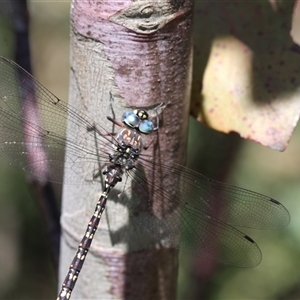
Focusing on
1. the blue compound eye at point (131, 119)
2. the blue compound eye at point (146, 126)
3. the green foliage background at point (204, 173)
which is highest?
the blue compound eye at point (131, 119)

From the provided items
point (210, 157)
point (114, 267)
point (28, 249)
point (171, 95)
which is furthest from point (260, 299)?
point (171, 95)

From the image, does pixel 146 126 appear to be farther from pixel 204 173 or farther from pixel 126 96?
pixel 204 173

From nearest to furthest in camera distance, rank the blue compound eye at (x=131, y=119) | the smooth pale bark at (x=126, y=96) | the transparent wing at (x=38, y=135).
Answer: the smooth pale bark at (x=126, y=96) < the blue compound eye at (x=131, y=119) < the transparent wing at (x=38, y=135)

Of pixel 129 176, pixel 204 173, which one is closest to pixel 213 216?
pixel 129 176

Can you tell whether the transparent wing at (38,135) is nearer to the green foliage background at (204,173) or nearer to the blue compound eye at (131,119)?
the blue compound eye at (131,119)

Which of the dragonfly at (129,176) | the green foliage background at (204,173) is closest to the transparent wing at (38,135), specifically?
the dragonfly at (129,176)

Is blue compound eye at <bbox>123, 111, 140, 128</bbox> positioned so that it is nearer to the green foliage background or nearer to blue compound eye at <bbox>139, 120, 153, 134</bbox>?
blue compound eye at <bbox>139, 120, 153, 134</bbox>
